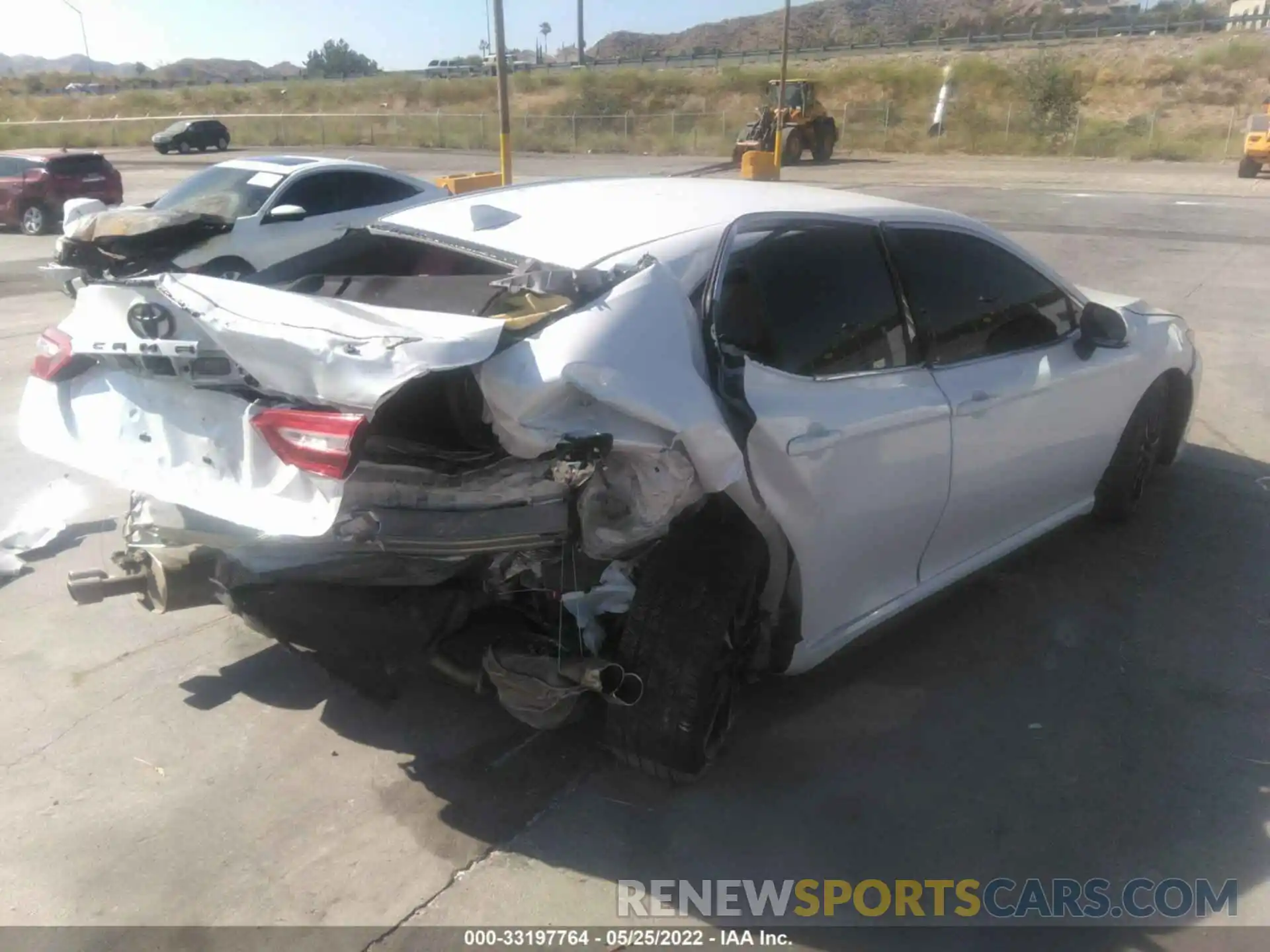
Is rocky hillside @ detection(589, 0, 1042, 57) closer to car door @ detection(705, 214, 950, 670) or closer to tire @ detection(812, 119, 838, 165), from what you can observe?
tire @ detection(812, 119, 838, 165)

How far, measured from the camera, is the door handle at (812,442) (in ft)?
10.3

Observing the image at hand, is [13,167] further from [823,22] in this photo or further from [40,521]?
[823,22]

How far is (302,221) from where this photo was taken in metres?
10.8

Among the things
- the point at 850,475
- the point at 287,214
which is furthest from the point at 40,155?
the point at 850,475

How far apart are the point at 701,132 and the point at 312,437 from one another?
42992mm

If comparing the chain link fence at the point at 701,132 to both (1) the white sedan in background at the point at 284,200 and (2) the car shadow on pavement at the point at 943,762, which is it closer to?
(1) the white sedan in background at the point at 284,200

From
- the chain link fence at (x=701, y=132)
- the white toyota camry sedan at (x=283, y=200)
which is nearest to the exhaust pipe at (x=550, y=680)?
the white toyota camry sedan at (x=283, y=200)

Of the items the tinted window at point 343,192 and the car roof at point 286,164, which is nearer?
the tinted window at point 343,192

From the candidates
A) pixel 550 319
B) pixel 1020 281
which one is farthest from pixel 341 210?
pixel 550 319

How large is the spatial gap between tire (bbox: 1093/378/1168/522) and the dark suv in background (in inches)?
1615

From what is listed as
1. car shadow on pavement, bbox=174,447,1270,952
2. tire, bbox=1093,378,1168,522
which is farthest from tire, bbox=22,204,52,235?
tire, bbox=1093,378,1168,522

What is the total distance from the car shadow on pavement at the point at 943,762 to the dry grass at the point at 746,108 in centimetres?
3493

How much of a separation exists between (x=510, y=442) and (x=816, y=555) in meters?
1.11

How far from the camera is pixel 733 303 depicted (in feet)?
10.9
